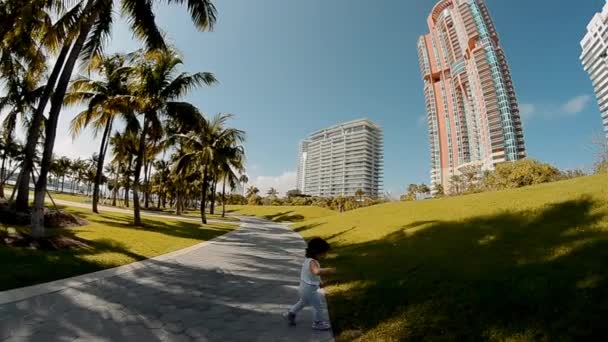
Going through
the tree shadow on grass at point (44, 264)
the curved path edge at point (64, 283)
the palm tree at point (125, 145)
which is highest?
the palm tree at point (125, 145)

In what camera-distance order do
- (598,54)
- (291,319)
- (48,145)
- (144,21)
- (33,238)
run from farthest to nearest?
1. (598,54)
2. (144,21)
3. (48,145)
4. (33,238)
5. (291,319)

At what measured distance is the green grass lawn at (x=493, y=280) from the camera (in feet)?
11.6

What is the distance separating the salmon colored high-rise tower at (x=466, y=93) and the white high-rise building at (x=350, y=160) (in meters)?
43.2

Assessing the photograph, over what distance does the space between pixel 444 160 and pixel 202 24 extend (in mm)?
125588

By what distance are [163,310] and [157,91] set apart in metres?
14.2

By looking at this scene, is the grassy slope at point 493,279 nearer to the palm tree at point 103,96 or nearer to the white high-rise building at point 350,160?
the palm tree at point 103,96

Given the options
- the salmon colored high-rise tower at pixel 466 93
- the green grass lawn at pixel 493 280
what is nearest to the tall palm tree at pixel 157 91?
the green grass lawn at pixel 493 280

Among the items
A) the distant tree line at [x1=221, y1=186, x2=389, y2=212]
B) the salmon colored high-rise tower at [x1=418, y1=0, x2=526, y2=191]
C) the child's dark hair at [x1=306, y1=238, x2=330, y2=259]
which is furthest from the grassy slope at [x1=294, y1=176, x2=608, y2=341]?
the salmon colored high-rise tower at [x1=418, y1=0, x2=526, y2=191]

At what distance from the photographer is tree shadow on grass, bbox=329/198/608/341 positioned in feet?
11.6

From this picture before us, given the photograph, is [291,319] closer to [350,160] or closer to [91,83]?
[91,83]

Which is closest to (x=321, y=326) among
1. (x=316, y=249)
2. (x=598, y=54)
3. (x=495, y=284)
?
(x=316, y=249)

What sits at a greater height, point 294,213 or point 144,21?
point 144,21

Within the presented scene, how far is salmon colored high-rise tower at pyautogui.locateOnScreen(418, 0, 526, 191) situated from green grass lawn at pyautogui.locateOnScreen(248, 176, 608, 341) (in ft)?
346

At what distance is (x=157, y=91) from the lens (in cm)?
1572
